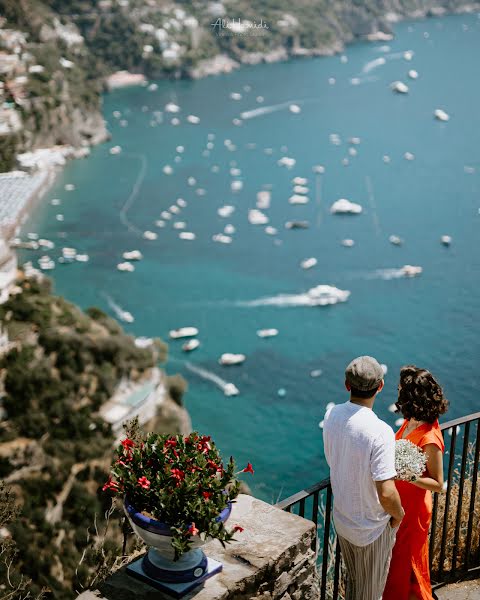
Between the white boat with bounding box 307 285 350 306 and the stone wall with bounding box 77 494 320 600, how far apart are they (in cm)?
3619

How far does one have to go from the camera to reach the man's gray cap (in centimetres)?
290

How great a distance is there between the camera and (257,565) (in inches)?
112

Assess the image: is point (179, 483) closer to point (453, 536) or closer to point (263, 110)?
point (453, 536)

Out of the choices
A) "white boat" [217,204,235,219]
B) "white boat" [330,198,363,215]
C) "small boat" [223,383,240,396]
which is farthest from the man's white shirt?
"white boat" [217,204,235,219]

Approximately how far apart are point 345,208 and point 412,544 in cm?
4556

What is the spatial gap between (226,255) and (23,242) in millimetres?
10377

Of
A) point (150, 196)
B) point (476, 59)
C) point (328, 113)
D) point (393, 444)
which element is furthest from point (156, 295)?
point (476, 59)

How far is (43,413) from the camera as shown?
85.5ft

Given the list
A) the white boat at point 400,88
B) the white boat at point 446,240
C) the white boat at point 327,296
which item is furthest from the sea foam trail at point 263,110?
the white boat at point 327,296

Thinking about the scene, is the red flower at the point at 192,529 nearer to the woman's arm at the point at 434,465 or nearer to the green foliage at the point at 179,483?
the green foliage at the point at 179,483

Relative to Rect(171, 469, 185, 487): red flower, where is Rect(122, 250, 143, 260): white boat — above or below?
below

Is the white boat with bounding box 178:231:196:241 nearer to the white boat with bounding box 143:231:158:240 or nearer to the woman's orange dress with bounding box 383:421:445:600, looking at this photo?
the white boat with bounding box 143:231:158:240

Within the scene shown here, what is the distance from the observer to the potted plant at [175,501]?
2.62 m

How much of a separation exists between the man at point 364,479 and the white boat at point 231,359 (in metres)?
31.6
